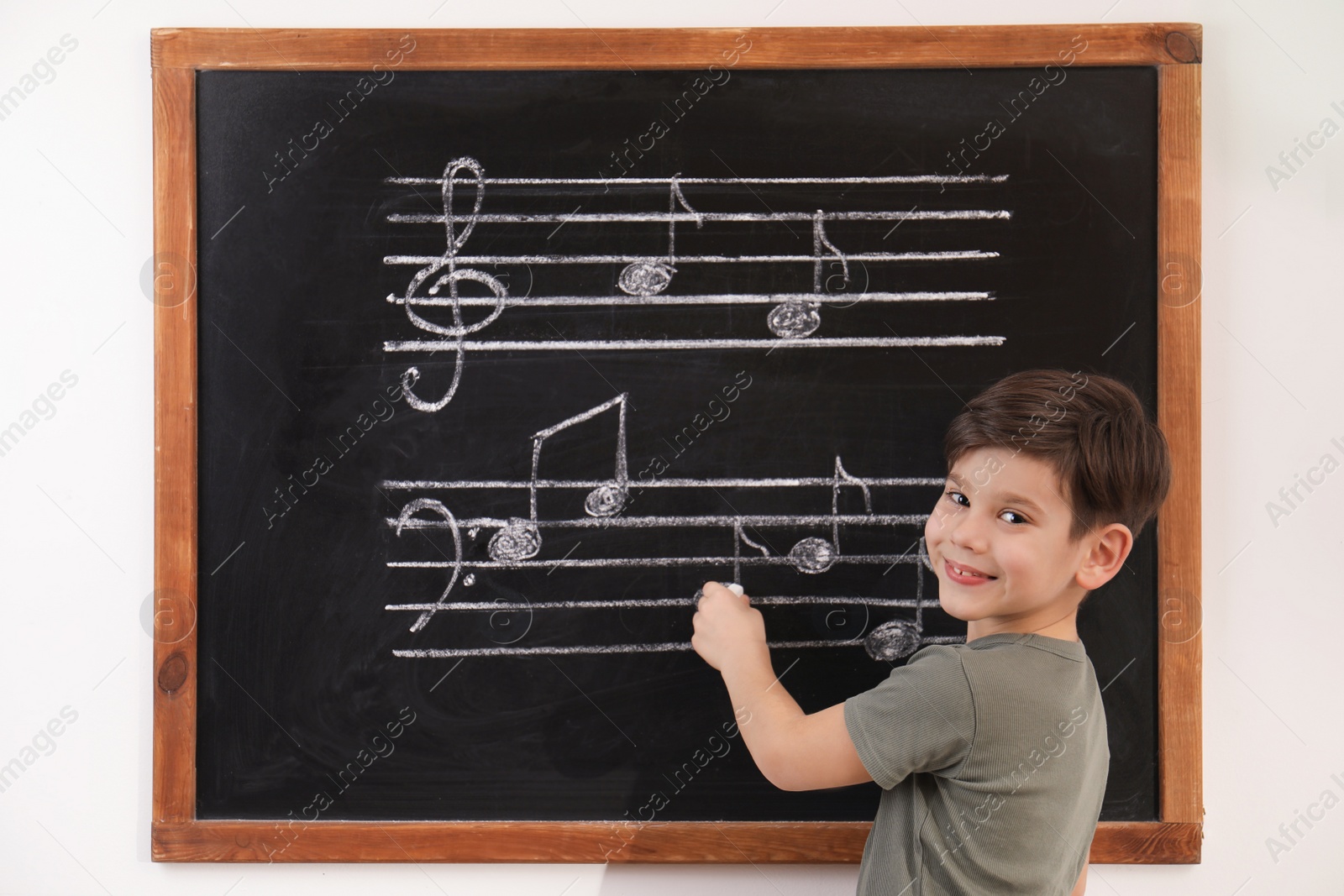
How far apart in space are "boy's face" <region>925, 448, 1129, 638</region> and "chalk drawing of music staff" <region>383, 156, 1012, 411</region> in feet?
1.19

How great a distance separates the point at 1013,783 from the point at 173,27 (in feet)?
5.04

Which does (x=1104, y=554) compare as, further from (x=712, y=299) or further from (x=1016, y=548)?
(x=712, y=299)

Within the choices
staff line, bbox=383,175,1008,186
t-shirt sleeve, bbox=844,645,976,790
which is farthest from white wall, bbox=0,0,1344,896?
t-shirt sleeve, bbox=844,645,976,790

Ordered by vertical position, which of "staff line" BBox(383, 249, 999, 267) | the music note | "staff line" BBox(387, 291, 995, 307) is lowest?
"staff line" BBox(387, 291, 995, 307)

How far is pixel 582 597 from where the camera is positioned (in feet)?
3.96

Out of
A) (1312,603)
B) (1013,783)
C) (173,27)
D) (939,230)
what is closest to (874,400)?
(939,230)

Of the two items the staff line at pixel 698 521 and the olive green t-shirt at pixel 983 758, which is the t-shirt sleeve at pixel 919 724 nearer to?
the olive green t-shirt at pixel 983 758

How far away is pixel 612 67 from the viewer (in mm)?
1190

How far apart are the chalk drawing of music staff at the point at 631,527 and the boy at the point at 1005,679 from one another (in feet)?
0.83

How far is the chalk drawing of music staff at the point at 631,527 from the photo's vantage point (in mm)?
1202

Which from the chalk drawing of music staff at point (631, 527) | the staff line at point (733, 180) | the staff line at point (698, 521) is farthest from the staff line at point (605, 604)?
the staff line at point (733, 180)

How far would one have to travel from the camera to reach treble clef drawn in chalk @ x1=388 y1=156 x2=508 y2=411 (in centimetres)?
120

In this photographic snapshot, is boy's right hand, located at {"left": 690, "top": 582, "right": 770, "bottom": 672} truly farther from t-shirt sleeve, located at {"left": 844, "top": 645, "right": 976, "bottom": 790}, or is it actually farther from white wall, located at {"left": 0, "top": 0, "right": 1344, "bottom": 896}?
white wall, located at {"left": 0, "top": 0, "right": 1344, "bottom": 896}

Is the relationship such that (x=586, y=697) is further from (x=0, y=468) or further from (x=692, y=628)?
(x=0, y=468)
